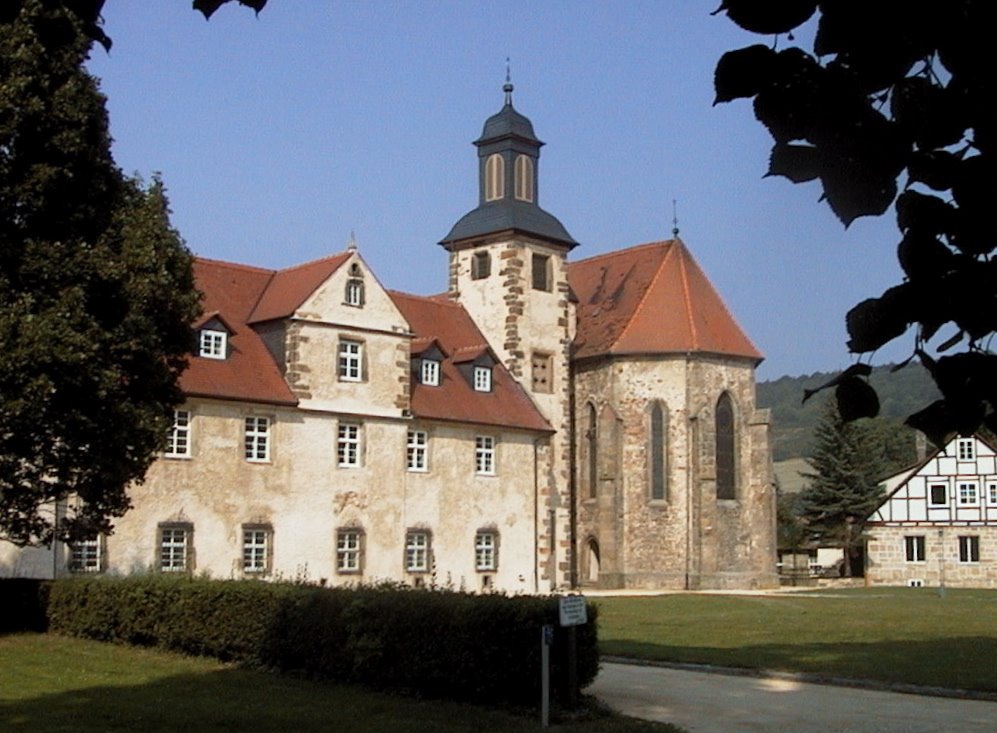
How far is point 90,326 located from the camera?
20.5 meters

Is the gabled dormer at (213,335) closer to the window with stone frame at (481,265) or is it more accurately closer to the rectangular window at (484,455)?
the rectangular window at (484,455)

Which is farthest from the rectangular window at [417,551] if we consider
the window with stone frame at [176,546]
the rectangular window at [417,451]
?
the window with stone frame at [176,546]

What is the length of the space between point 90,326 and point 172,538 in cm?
1398

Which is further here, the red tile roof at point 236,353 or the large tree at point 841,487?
the large tree at point 841,487

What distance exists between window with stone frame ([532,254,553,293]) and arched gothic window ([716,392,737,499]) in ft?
25.3

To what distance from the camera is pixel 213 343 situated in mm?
35656

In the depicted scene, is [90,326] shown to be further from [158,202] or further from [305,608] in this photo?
[305,608]

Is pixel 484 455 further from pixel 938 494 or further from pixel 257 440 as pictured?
pixel 938 494

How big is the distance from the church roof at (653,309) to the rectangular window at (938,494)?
14492 mm

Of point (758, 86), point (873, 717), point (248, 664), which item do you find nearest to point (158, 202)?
point (248, 664)

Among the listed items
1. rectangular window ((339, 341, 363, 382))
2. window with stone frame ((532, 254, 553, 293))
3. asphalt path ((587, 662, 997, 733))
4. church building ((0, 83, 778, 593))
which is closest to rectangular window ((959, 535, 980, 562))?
church building ((0, 83, 778, 593))

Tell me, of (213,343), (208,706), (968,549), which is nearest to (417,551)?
(213,343)

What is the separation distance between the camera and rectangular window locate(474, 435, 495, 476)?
41406 mm

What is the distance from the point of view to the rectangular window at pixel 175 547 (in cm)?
3325
